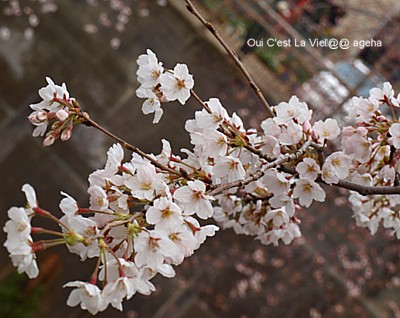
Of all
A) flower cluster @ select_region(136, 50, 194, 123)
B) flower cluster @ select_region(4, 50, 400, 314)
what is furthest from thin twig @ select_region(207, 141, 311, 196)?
flower cluster @ select_region(136, 50, 194, 123)

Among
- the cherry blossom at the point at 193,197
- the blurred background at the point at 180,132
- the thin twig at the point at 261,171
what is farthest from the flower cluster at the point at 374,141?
the blurred background at the point at 180,132

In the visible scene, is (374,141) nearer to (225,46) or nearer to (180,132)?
(225,46)

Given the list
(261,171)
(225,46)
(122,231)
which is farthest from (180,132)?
(122,231)

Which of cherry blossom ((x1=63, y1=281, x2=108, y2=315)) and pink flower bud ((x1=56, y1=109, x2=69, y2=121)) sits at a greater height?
pink flower bud ((x1=56, y1=109, x2=69, y2=121))

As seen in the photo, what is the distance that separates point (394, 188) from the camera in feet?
3.71

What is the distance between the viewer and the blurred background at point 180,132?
13.1 feet

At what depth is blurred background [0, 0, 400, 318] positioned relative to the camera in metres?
4.00

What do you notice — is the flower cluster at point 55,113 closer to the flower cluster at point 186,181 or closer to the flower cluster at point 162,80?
the flower cluster at point 186,181

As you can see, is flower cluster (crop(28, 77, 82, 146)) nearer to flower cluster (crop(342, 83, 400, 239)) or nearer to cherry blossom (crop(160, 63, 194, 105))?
cherry blossom (crop(160, 63, 194, 105))

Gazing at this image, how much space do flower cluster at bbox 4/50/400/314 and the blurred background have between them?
9.33 feet

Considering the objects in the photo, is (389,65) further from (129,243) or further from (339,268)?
(129,243)

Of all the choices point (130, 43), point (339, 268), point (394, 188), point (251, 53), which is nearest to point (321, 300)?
point (339, 268)

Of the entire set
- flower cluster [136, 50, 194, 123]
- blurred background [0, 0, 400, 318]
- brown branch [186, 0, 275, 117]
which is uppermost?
brown branch [186, 0, 275, 117]

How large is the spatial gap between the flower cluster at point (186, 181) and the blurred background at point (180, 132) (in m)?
2.84
